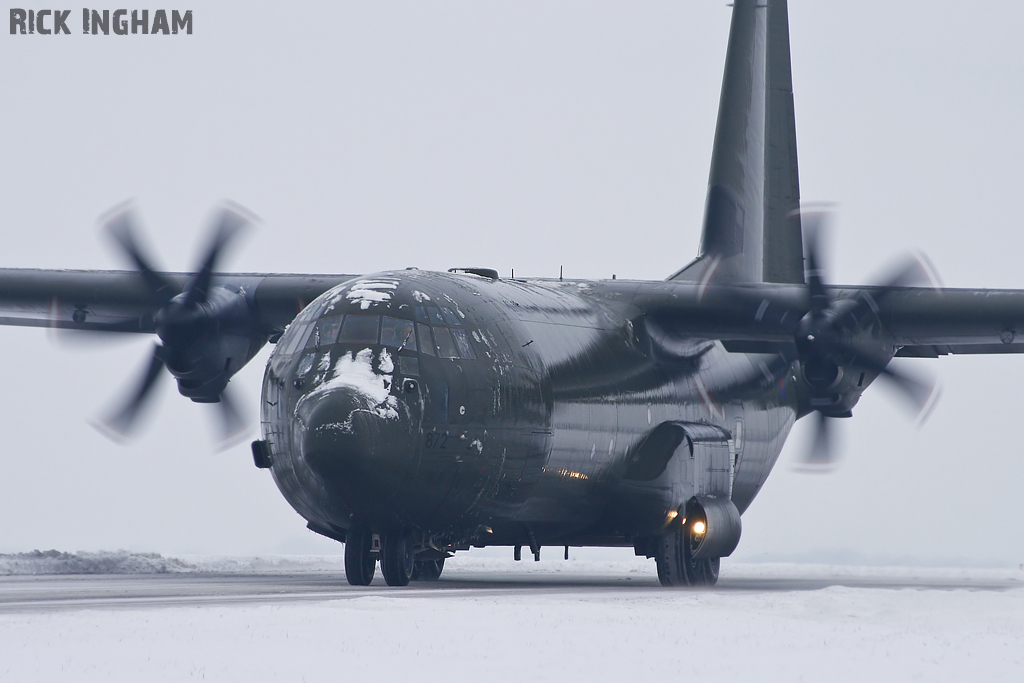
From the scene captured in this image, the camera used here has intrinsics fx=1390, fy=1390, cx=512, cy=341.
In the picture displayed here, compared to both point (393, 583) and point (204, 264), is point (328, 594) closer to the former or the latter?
point (393, 583)

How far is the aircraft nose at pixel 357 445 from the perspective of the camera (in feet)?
52.5

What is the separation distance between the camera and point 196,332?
22.3 metres

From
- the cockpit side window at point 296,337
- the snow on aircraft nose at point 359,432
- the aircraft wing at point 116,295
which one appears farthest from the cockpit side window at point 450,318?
the aircraft wing at point 116,295

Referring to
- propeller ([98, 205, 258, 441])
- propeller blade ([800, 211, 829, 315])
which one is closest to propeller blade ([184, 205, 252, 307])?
propeller ([98, 205, 258, 441])

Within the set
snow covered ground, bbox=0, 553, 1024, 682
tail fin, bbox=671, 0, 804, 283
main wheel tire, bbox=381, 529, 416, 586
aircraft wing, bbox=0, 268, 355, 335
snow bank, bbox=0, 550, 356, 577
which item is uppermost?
tail fin, bbox=671, 0, 804, 283

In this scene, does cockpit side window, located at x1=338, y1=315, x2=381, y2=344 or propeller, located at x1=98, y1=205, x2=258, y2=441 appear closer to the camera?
cockpit side window, located at x1=338, y1=315, x2=381, y2=344

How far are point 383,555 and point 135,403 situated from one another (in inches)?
295

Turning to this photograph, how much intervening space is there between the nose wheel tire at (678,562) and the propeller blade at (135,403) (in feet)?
28.6

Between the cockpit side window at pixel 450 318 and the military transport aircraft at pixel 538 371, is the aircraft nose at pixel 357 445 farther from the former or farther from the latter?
the cockpit side window at pixel 450 318

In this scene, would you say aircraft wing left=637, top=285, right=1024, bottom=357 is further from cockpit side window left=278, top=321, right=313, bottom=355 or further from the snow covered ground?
the snow covered ground

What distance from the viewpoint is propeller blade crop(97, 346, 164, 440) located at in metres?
23.0

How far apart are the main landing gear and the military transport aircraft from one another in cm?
3

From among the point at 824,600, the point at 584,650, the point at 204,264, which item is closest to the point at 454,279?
the point at 204,264

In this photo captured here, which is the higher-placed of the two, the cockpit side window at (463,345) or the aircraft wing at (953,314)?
the aircraft wing at (953,314)
